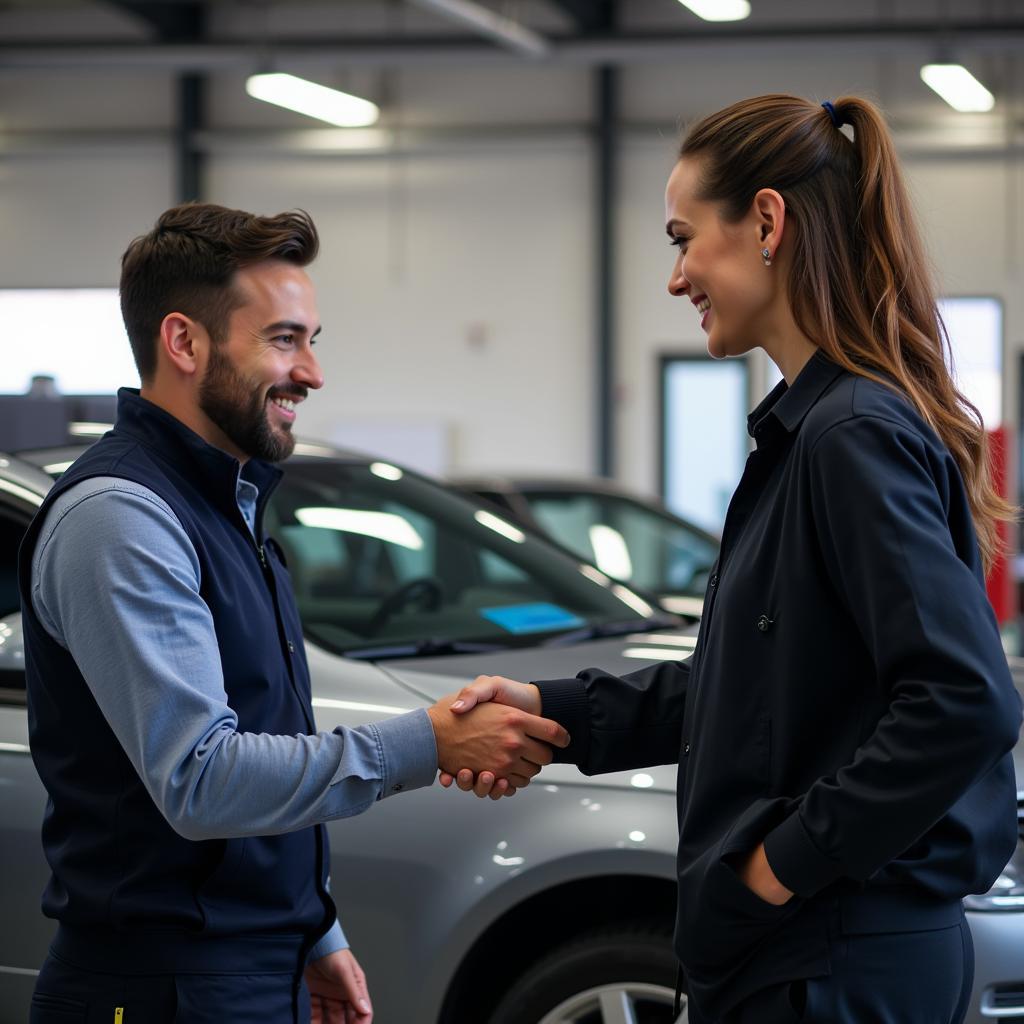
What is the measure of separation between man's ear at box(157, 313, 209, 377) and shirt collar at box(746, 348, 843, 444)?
72 centimetres

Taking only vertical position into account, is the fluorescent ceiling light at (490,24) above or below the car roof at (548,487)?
above

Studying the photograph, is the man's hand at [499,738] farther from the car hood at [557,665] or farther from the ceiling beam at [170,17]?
the ceiling beam at [170,17]

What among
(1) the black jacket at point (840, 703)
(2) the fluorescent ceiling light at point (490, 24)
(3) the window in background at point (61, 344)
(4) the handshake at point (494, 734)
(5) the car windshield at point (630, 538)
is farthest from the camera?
(2) the fluorescent ceiling light at point (490, 24)

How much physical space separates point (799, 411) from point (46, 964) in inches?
42.6

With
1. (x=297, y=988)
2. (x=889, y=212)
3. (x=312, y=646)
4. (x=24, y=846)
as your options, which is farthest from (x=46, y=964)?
(x=889, y=212)

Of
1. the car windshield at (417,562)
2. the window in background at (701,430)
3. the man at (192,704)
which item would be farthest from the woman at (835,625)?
the window in background at (701,430)

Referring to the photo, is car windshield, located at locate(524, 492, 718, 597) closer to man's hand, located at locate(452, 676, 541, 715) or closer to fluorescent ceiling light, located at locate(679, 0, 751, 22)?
fluorescent ceiling light, located at locate(679, 0, 751, 22)

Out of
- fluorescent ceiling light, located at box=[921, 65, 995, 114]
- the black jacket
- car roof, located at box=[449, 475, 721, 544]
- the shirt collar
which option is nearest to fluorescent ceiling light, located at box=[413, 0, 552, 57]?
fluorescent ceiling light, located at box=[921, 65, 995, 114]

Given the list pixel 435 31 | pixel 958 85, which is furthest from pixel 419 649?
pixel 435 31

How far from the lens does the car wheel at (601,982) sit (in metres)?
2.47

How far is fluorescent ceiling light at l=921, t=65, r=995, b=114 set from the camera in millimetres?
9750

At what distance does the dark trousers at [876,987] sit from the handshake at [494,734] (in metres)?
0.55

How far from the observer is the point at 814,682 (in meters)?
1.41

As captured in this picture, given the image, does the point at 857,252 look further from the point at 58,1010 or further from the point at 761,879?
the point at 58,1010
